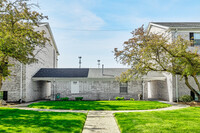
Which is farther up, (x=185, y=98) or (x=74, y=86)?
(x=74, y=86)

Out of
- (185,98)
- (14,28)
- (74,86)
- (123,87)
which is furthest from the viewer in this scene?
(123,87)

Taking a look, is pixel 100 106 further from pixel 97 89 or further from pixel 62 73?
pixel 62 73

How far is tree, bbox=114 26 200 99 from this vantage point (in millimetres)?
13570

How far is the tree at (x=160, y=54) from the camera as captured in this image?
13570 millimetres

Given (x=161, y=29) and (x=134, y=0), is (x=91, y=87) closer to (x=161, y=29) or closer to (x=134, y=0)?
(x=161, y=29)

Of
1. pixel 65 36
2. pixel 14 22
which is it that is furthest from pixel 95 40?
pixel 14 22

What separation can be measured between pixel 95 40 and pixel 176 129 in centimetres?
1629

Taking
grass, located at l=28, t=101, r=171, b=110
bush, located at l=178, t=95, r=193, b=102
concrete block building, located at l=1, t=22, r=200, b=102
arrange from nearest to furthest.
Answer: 1. grass, located at l=28, t=101, r=171, b=110
2. bush, located at l=178, t=95, r=193, b=102
3. concrete block building, located at l=1, t=22, r=200, b=102

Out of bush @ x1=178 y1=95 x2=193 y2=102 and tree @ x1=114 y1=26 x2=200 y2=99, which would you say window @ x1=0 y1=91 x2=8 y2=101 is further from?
bush @ x1=178 y1=95 x2=193 y2=102

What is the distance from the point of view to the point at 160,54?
622 inches

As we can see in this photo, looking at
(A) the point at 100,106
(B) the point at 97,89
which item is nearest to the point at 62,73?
(B) the point at 97,89

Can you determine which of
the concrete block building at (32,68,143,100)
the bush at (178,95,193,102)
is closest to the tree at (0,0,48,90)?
the concrete block building at (32,68,143,100)

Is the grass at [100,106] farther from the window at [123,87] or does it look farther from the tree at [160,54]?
the window at [123,87]

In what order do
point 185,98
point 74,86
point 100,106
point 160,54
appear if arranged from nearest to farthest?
point 100,106
point 160,54
point 185,98
point 74,86
